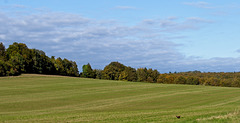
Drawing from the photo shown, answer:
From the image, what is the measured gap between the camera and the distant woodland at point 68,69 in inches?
3151

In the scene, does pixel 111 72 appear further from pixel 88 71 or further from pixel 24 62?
pixel 24 62

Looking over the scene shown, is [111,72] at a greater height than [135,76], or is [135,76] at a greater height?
[111,72]

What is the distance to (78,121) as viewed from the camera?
1655 centimetres

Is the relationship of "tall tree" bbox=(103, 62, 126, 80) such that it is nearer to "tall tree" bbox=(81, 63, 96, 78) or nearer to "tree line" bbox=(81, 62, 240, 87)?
"tree line" bbox=(81, 62, 240, 87)

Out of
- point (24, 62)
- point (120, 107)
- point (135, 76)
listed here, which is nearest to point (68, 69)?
point (135, 76)

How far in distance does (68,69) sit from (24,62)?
3385 centimetres

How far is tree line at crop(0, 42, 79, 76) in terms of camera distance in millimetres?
75125

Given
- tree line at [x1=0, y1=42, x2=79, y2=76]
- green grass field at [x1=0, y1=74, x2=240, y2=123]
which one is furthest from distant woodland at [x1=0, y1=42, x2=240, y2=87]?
green grass field at [x1=0, y1=74, x2=240, y2=123]

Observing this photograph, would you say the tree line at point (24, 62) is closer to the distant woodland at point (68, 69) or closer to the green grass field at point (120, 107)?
the distant woodland at point (68, 69)

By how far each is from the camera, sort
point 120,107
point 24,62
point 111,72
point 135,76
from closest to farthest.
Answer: point 120,107, point 24,62, point 111,72, point 135,76

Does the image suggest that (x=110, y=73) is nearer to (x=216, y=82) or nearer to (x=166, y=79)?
(x=166, y=79)

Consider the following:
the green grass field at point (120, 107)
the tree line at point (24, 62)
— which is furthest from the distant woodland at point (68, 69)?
Result: the green grass field at point (120, 107)

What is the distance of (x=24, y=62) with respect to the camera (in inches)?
3241

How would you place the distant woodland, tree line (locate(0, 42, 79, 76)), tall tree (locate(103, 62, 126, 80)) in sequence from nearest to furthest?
tree line (locate(0, 42, 79, 76)) < the distant woodland < tall tree (locate(103, 62, 126, 80))
